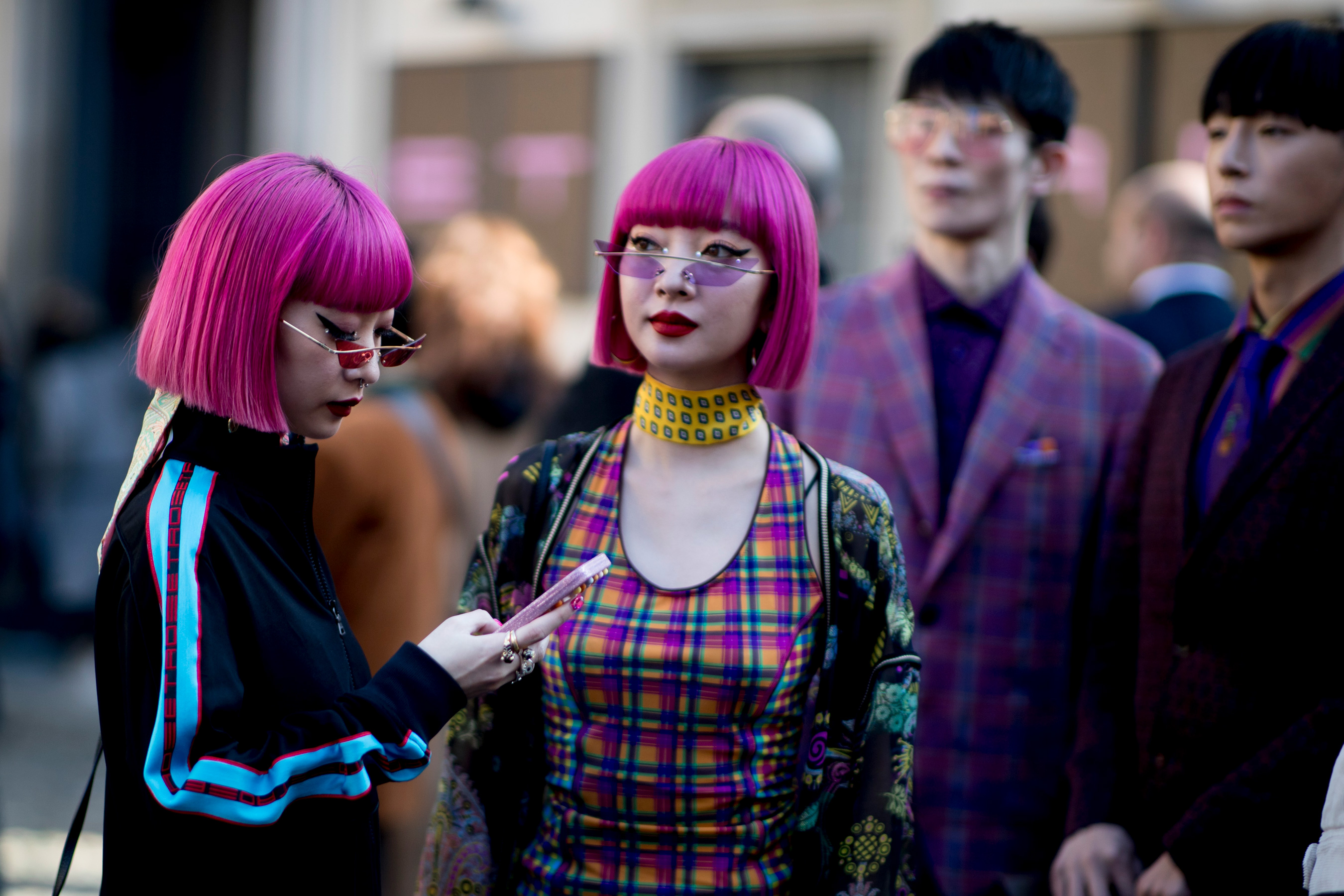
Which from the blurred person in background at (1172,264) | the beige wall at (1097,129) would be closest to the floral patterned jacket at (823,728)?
the blurred person in background at (1172,264)

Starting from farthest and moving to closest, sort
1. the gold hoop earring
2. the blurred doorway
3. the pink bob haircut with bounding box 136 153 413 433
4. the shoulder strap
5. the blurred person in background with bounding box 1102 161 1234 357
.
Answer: the blurred doorway, the blurred person in background with bounding box 1102 161 1234 357, the gold hoop earring, the shoulder strap, the pink bob haircut with bounding box 136 153 413 433

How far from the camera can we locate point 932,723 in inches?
104

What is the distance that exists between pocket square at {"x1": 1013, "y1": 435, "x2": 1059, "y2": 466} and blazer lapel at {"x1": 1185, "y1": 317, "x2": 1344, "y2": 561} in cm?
41

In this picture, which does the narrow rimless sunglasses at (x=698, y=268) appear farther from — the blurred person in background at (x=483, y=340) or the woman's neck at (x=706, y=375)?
the blurred person in background at (x=483, y=340)

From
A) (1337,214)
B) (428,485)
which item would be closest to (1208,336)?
(1337,214)

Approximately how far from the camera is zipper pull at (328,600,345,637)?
184 centimetres

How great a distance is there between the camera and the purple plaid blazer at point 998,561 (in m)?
2.61

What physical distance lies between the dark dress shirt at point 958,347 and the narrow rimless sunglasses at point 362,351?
127 centimetres

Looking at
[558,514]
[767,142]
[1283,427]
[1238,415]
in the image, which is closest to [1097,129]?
[767,142]

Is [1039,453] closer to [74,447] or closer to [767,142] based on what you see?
[767,142]

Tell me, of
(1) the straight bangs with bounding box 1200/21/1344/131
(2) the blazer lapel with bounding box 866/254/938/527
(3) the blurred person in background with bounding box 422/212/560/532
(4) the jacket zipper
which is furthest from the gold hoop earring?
(3) the blurred person in background with bounding box 422/212/560/532

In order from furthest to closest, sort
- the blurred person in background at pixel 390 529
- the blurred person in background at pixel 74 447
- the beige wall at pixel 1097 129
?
the blurred person in background at pixel 74 447 → the beige wall at pixel 1097 129 → the blurred person in background at pixel 390 529

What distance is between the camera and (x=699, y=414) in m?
2.07

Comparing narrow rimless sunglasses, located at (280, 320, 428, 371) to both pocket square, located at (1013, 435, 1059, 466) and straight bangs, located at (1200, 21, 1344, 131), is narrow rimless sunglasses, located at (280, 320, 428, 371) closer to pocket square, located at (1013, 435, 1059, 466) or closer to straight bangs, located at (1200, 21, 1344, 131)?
pocket square, located at (1013, 435, 1059, 466)
